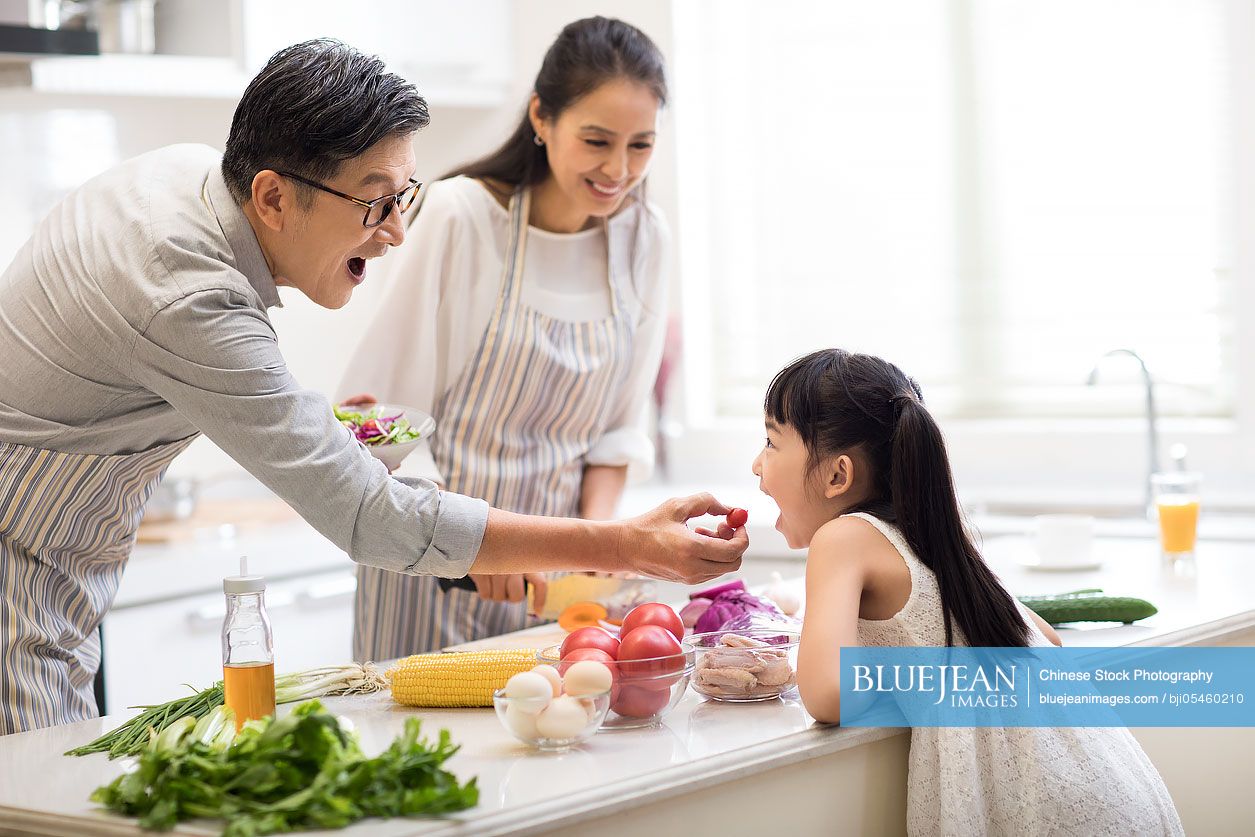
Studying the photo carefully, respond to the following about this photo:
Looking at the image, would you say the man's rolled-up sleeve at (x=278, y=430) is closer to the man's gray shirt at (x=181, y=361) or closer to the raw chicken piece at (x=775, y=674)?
the man's gray shirt at (x=181, y=361)

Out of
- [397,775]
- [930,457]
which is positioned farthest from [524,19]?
[397,775]

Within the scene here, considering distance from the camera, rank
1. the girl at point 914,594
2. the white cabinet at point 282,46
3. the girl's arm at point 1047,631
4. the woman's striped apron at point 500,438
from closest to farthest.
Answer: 1. the girl at point 914,594
2. the girl's arm at point 1047,631
3. the woman's striped apron at point 500,438
4. the white cabinet at point 282,46

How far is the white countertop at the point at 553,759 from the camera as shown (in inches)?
49.0

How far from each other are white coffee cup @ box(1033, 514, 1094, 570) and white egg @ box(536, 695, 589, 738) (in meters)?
1.20

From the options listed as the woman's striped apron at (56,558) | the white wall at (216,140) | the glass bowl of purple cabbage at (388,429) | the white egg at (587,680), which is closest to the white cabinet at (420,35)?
the white wall at (216,140)

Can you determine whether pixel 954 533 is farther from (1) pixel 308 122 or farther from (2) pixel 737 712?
(1) pixel 308 122

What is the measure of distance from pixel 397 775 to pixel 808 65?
278 cm

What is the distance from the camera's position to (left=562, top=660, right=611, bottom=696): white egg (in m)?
1.40

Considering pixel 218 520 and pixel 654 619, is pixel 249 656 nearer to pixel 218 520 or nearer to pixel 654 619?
pixel 654 619

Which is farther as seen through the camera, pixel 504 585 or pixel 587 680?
pixel 504 585

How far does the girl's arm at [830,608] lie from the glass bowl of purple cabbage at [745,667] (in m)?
0.05

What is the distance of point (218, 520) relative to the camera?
3246 millimetres

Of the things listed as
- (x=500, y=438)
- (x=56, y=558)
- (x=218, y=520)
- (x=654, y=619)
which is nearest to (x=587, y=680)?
(x=654, y=619)

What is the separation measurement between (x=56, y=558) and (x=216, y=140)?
2104 millimetres
